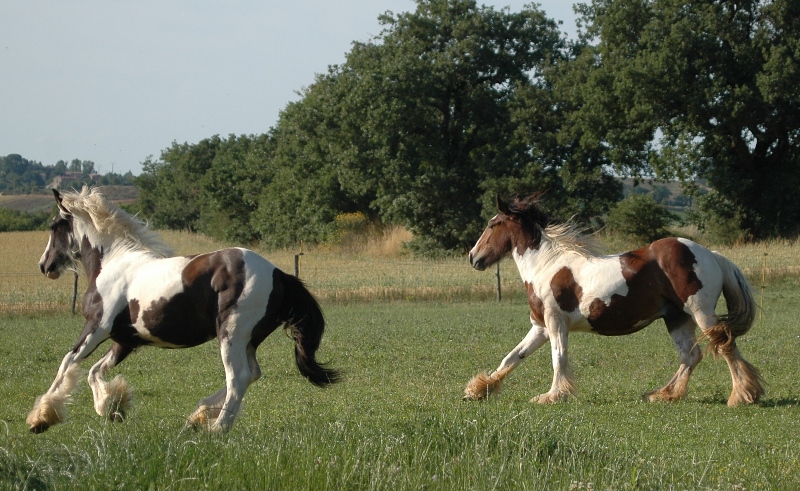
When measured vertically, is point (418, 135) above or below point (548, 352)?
above


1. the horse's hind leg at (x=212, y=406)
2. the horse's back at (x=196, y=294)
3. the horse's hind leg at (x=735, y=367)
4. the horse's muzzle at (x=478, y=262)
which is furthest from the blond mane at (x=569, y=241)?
the horse's hind leg at (x=212, y=406)

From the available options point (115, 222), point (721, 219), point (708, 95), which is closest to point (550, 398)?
point (115, 222)

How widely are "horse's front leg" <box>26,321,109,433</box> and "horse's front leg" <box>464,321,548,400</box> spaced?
416 centimetres

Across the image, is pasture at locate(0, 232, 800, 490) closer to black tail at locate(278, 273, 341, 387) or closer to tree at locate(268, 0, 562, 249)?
black tail at locate(278, 273, 341, 387)

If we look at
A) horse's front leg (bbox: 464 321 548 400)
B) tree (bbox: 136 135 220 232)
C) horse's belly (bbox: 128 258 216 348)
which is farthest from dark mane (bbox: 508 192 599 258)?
tree (bbox: 136 135 220 232)

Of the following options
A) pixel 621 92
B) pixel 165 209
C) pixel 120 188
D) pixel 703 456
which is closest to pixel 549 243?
pixel 703 456

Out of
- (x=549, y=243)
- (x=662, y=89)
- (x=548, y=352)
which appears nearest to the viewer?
(x=549, y=243)

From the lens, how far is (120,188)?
130375 mm

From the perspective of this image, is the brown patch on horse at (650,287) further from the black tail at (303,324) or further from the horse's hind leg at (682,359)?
the black tail at (303,324)

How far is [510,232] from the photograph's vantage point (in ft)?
36.8

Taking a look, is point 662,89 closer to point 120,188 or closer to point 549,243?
point 549,243

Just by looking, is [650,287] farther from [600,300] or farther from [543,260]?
[543,260]

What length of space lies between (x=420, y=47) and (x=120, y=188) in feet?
318

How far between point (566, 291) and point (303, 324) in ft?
11.4
